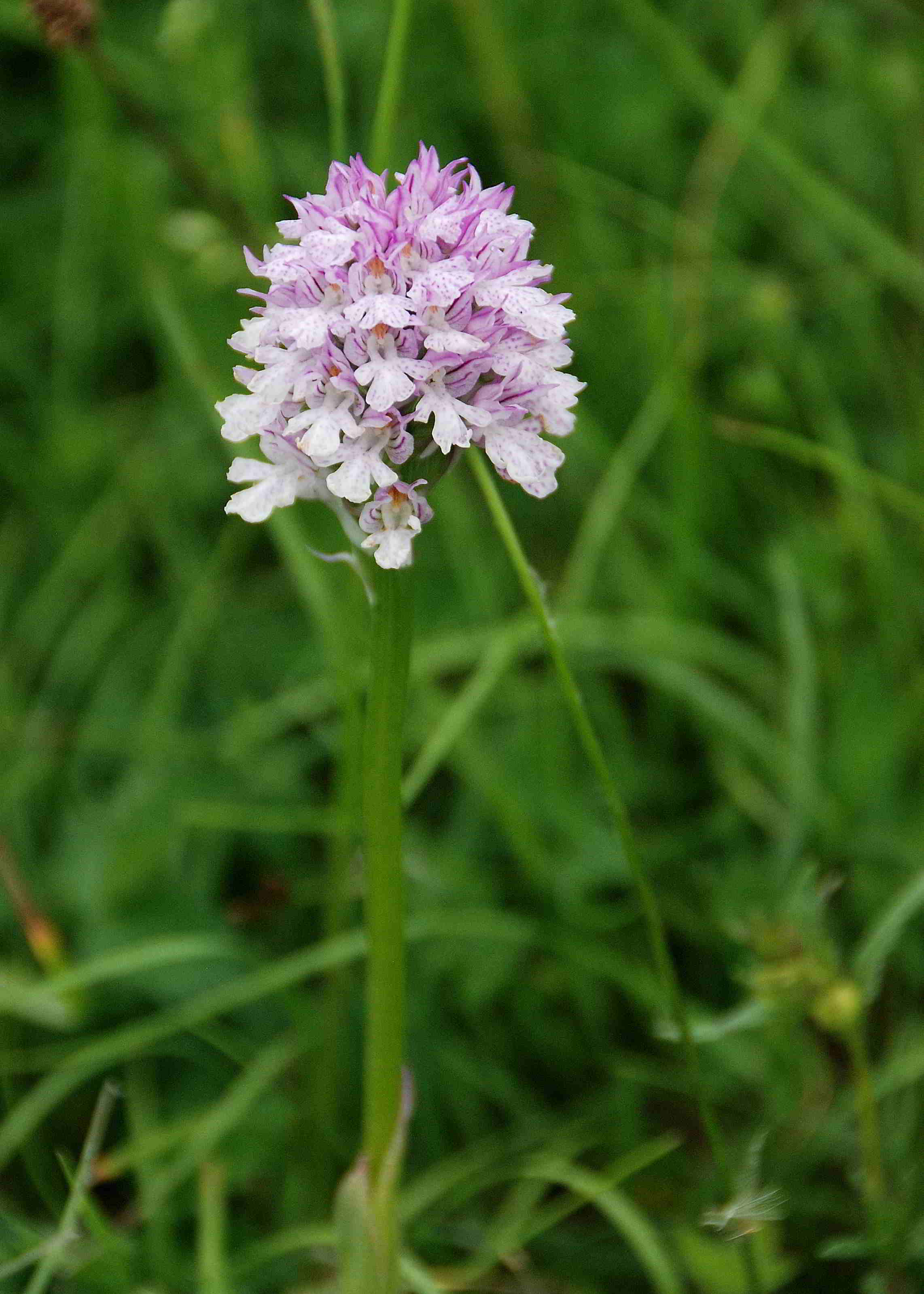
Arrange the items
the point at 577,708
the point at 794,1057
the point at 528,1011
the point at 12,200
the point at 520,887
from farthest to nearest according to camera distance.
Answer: the point at 12,200 < the point at 520,887 < the point at 528,1011 < the point at 794,1057 < the point at 577,708

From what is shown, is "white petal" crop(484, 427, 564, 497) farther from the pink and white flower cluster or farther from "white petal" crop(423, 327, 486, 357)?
"white petal" crop(423, 327, 486, 357)

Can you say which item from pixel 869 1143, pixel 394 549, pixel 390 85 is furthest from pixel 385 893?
pixel 390 85

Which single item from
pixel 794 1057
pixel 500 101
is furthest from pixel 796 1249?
pixel 500 101

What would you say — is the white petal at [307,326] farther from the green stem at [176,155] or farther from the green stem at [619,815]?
the green stem at [176,155]

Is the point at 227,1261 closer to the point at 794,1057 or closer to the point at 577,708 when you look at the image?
the point at 794,1057

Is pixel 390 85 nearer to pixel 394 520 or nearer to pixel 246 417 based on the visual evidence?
pixel 246 417

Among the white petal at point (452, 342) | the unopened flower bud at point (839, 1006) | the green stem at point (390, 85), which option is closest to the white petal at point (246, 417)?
the white petal at point (452, 342)
